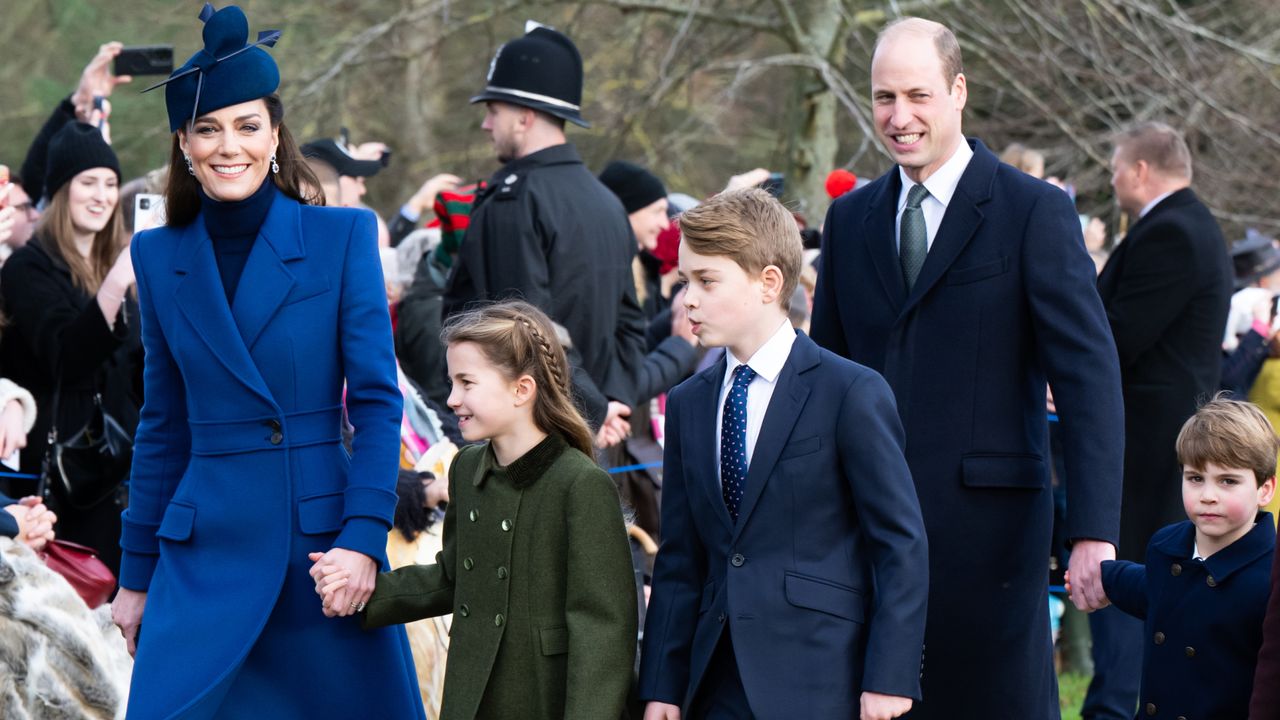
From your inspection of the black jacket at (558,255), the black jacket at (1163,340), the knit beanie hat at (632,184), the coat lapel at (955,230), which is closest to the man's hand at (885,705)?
the coat lapel at (955,230)

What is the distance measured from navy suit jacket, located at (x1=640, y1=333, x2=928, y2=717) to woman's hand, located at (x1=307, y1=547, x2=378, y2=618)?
65cm

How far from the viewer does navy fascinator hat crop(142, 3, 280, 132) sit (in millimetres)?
3783

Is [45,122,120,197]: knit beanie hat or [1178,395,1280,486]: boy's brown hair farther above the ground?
[45,122,120,197]: knit beanie hat

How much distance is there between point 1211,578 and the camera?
4055 mm

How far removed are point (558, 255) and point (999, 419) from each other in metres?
2.40

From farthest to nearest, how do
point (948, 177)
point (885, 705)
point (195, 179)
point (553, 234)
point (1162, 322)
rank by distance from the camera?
1. point (1162, 322)
2. point (553, 234)
3. point (948, 177)
4. point (195, 179)
5. point (885, 705)

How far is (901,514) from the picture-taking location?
137 inches

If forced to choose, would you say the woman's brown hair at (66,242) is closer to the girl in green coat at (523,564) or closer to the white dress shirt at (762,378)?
the girl in green coat at (523,564)

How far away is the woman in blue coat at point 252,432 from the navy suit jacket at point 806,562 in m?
0.71

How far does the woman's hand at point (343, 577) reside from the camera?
3.66m

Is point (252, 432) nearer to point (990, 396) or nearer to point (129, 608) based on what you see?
point (129, 608)

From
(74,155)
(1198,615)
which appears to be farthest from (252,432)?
(74,155)

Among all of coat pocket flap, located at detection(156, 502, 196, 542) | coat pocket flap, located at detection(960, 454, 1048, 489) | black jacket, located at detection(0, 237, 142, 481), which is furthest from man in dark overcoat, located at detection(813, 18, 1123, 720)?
black jacket, located at detection(0, 237, 142, 481)

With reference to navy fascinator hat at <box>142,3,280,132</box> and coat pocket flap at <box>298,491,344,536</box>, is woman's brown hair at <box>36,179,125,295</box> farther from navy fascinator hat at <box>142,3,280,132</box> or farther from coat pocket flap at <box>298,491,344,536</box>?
coat pocket flap at <box>298,491,344,536</box>
